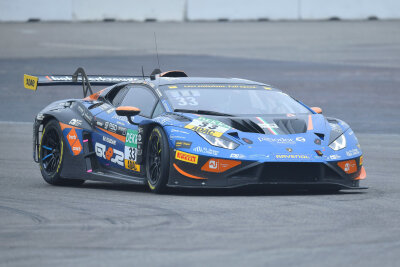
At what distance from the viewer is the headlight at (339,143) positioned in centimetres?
987

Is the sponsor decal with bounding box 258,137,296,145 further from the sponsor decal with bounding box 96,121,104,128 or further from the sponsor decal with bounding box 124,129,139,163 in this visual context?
the sponsor decal with bounding box 96,121,104,128

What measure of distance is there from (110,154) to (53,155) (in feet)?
3.65

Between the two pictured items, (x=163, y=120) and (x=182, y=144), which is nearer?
(x=182, y=144)

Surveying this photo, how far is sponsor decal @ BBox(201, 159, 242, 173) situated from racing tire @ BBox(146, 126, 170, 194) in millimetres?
403

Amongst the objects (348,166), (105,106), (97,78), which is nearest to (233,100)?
(348,166)

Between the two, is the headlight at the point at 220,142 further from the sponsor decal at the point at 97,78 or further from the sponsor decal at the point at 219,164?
the sponsor decal at the point at 97,78

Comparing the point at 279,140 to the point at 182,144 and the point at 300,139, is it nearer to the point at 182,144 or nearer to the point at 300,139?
the point at 300,139

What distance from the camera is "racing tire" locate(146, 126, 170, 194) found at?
971cm

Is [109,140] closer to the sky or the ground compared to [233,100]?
closer to the ground

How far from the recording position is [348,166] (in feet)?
32.4

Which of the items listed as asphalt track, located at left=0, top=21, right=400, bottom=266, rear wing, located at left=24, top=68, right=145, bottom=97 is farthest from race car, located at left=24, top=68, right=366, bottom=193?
rear wing, located at left=24, top=68, right=145, bottom=97

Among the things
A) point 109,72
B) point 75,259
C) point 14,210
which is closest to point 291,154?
point 14,210

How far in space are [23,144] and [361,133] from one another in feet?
17.6

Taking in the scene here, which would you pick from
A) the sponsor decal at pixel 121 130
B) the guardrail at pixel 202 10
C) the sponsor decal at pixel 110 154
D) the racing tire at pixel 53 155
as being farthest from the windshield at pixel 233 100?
the guardrail at pixel 202 10
